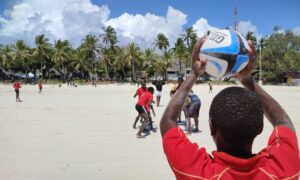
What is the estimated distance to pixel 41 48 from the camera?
77.1m

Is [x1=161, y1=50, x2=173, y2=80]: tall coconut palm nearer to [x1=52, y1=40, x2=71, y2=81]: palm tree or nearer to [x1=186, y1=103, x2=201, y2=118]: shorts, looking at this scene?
[x1=52, y1=40, x2=71, y2=81]: palm tree

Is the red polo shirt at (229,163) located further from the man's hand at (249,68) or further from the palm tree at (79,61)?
the palm tree at (79,61)

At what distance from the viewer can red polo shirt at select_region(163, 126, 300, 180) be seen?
152 cm

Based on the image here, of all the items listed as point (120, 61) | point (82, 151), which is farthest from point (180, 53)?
point (82, 151)

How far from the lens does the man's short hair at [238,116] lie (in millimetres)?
1560

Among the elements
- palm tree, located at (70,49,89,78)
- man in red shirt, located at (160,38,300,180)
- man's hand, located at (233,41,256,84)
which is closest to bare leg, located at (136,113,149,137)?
man's hand, located at (233,41,256,84)

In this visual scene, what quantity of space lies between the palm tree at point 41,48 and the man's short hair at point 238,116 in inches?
3119

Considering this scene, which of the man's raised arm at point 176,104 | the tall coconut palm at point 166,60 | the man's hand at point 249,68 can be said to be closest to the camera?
the man's raised arm at point 176,104

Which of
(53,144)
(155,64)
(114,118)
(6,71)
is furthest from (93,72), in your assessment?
(53,144)

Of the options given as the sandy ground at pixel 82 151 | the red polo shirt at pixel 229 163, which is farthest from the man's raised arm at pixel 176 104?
the sandy ground at pixel 82 151

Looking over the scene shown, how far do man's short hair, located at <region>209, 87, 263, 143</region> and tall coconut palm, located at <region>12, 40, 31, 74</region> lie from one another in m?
80.8

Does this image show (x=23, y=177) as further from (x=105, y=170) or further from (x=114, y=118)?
(x=114, y=118)

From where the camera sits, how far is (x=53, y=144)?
28.0ft

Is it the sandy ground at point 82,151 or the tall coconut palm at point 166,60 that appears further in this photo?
the tall coconut palm at point 166,60
